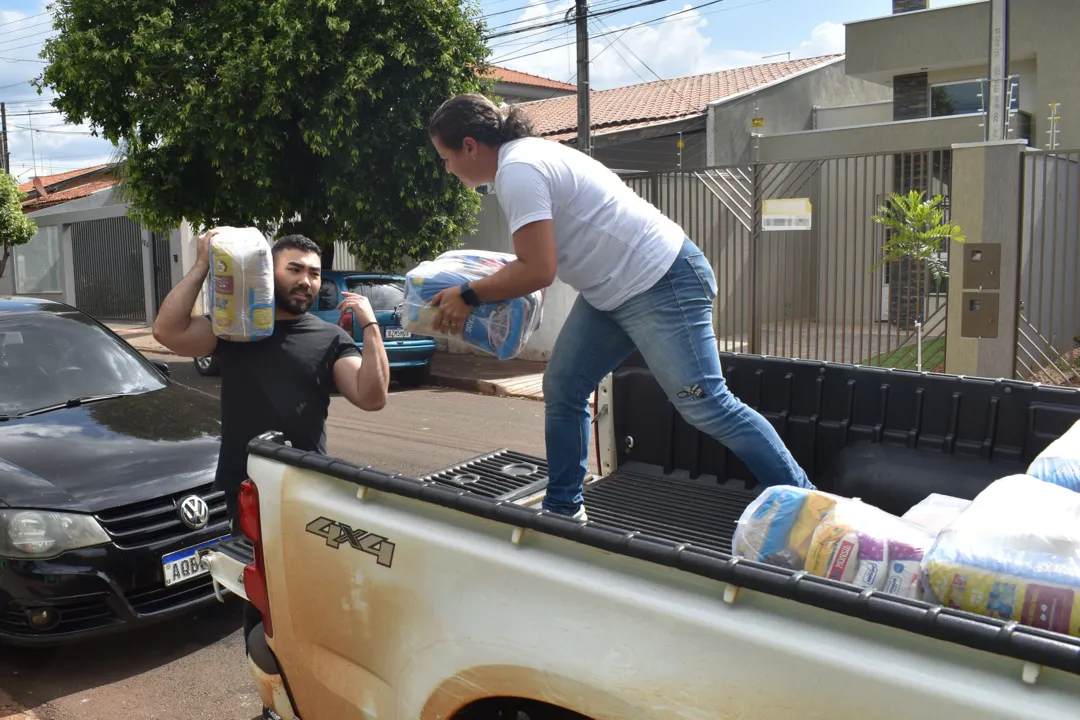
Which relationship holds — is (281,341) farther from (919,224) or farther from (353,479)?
(919,224)

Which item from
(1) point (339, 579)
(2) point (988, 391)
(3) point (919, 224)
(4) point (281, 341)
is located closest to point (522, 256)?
(4) point (281, 341)

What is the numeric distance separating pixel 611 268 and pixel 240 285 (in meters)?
1.19

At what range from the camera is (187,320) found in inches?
123

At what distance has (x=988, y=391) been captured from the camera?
10.0 feet

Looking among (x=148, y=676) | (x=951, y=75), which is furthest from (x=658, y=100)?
(x=148, y=676)

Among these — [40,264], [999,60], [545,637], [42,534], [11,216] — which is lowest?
[42,534]

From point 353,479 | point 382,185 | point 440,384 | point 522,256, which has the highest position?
point 382,185

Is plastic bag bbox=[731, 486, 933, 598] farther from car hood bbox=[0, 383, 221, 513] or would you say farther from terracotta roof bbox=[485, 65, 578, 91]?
terracotta roof bbox=[485, 65, 578, 91]

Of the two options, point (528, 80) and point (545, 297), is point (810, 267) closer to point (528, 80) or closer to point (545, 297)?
point (545, 297)

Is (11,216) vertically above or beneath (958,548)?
above

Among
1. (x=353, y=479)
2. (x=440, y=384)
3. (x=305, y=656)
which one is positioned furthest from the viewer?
(x=440, y=384)

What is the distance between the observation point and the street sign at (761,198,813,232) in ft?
34.5

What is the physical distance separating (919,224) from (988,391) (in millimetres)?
6855

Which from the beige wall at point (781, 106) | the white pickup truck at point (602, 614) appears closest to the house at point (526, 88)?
the beige wall at point (781, 106)
